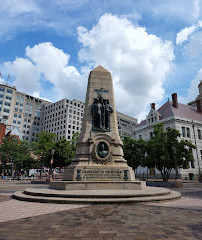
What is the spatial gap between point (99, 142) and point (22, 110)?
307 feet

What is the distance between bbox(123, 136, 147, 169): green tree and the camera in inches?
1115

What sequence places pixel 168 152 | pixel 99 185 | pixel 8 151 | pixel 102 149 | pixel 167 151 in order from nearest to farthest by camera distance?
pixel 99 185 < pixel 102 149 < pixel 167 151 < pixel 168 152 < pixel 8 151

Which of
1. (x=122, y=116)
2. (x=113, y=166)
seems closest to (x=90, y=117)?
(x=113, y=166)

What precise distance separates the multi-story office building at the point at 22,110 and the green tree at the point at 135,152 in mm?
75939

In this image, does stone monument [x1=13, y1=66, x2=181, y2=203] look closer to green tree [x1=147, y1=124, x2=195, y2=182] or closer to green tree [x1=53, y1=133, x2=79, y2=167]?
green tree [x1=147, y1=124, x2=195, y2=182]

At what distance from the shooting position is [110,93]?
16234mm

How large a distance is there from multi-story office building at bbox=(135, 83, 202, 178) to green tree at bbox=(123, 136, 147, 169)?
13356 mm

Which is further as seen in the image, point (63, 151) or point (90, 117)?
point (63, 151)

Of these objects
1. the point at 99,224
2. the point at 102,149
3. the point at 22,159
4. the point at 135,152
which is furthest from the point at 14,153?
the point at 99,224

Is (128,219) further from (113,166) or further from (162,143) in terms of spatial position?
(162,143)

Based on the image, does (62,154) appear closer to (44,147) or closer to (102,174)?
(44,147)

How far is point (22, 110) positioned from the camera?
318 ft

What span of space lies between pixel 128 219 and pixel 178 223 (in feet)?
5.09

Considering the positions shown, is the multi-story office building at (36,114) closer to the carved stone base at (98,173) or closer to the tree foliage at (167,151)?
the tree foliage at (167,151)
